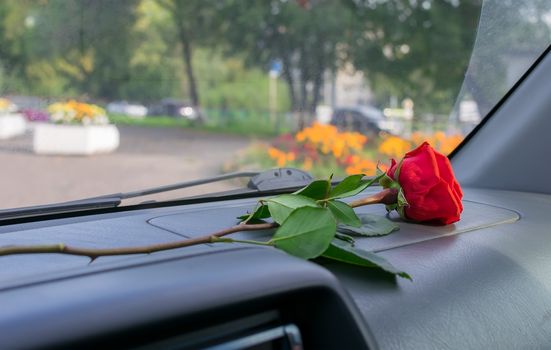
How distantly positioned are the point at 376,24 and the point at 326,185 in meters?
6.67

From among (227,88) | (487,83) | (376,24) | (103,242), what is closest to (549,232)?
(487,83)

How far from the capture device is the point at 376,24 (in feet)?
24.6

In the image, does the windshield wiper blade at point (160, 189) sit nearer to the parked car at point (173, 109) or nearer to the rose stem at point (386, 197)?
the rose stem at point (386, 197)

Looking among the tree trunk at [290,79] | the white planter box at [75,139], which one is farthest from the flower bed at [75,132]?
the tree trunk at [290,79]

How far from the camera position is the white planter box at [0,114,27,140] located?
2.62 metres

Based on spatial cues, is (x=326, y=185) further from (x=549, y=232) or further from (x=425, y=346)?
(x=549, y=232)

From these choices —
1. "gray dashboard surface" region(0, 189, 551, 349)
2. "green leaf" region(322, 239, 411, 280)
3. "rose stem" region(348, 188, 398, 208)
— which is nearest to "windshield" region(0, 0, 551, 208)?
"rose stem" region(348, 188, 398, 208)

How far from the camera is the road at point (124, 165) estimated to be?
2434mm

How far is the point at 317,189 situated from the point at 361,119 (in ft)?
13.9

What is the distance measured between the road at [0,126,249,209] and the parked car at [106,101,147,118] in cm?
8

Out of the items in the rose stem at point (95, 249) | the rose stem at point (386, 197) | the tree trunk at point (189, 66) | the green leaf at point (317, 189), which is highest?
the tree trunk at point (189, 66)

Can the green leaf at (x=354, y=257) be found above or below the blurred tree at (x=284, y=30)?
below

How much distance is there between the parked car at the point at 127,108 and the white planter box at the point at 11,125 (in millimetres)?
392

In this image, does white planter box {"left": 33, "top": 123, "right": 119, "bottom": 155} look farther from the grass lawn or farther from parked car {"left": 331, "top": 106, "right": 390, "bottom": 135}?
parked car {"left": 331, "top": 106, "right": 390, "bottom": 135}
